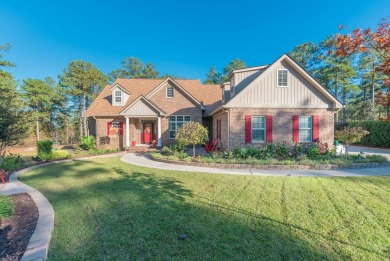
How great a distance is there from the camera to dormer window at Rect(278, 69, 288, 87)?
11992 mm

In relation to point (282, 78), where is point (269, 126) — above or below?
below

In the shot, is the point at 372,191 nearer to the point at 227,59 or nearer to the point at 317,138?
the point at 317,138

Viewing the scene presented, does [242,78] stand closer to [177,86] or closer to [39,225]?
[177,86]

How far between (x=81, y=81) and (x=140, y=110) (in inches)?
896

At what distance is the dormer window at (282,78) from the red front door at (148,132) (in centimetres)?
1143

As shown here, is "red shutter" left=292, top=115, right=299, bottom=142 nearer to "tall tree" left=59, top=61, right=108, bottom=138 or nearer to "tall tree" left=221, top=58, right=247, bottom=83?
"tall tree" left=221, top=58, right=247, bottom=83

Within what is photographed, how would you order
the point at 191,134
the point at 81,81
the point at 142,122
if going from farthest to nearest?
1. the point at 81,81
2. the point at 142,122
3. the point at 191,134

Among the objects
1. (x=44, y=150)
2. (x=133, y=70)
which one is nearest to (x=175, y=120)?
(x=44, y=150)

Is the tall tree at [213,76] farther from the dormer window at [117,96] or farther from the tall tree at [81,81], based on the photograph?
the dormer window at [117,96]

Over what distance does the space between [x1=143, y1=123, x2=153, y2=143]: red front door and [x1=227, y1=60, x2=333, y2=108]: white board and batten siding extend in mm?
9323

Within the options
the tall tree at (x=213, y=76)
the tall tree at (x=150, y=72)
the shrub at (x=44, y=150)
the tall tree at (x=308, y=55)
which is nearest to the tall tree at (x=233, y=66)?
the tall tree at (x=213, y=76)

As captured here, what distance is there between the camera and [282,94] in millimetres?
12000

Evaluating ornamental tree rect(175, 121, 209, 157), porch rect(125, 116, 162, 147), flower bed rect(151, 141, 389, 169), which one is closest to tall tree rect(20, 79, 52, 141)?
porch rect(125, 116, 162, 147)

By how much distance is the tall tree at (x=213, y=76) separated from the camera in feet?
134
